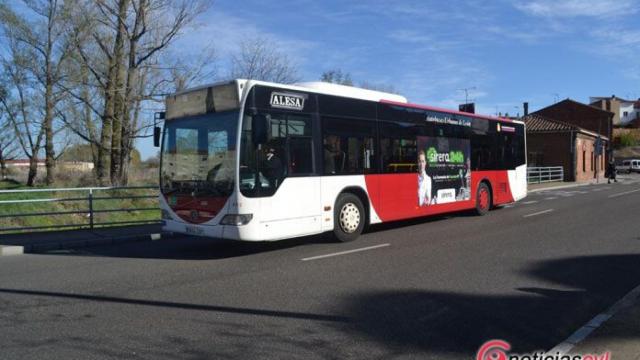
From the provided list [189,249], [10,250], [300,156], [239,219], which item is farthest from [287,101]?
[10,250]

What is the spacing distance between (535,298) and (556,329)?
1153 millimetres

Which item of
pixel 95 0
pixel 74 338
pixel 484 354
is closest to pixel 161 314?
pixel 74 338

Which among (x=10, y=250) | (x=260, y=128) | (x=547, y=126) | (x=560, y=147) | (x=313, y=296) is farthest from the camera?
(x=547, y=126)

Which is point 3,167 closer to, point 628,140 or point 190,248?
point 190,248

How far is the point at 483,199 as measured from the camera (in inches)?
627

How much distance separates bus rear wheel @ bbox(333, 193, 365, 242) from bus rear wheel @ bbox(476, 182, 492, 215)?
567cm

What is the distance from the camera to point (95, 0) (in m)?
23.4

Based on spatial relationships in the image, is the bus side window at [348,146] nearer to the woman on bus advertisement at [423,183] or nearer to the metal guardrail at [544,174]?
the woman on bus advertisement at [423,183]

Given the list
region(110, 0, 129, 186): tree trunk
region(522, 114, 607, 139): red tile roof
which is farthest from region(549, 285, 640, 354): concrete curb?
region(522, 114, 607, 139): red tile roof

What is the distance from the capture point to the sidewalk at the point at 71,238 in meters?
11.2

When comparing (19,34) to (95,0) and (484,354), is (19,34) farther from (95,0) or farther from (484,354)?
(484,354)

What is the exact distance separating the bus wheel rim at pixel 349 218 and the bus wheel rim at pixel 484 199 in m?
6.07

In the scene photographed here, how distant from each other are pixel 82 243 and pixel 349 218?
19.2ft

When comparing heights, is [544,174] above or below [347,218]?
above
